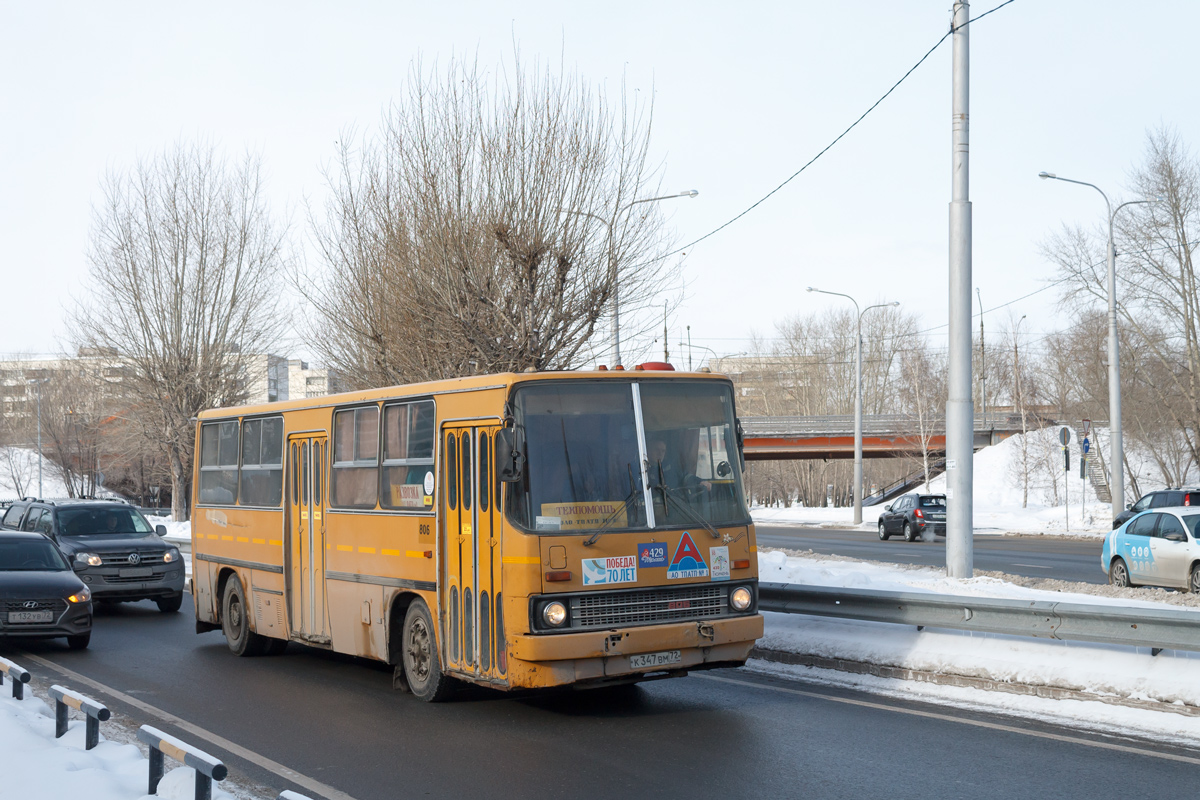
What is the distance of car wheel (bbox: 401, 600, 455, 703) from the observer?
9859 mm

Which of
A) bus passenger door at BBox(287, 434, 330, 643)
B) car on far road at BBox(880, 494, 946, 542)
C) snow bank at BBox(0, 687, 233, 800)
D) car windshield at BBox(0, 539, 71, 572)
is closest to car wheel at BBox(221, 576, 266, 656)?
bus passenger door at BBox(287, 434, 330, 643)

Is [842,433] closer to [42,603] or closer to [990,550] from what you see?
[990,550]

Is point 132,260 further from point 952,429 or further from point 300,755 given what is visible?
point 300,755

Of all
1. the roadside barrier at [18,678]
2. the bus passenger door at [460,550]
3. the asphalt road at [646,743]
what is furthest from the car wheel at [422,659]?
the roadside barrier at [18,678]

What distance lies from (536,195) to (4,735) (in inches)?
530

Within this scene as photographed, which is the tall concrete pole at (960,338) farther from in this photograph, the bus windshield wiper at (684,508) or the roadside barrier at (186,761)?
the roadside barrier at (186,761)

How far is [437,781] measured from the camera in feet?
24.1

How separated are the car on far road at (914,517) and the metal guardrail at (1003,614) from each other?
26943mm

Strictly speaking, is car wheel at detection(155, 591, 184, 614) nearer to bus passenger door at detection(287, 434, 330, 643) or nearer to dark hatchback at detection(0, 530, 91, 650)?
dark hatchback at detection(0, 530, 91, 650)

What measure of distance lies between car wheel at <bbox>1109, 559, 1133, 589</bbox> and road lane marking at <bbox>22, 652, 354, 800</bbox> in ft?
48.2

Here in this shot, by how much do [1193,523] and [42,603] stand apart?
16.1 meters

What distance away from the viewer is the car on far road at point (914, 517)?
125 feet

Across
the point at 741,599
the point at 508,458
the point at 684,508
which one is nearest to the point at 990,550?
the point at 741,599

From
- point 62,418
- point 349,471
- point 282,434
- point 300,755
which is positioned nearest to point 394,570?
point 349,471
